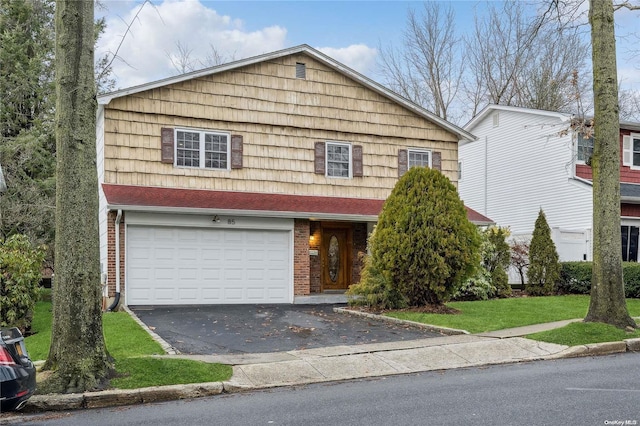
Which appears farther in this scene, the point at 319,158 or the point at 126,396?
the point at 319,158

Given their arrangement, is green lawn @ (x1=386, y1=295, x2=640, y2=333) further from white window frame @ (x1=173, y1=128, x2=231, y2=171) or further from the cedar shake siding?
white window frame @ (x1=173, y1=128, x2=231, y2=171)

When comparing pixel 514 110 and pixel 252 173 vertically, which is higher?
pixel 514 110

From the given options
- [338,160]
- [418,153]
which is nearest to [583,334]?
[338,160]

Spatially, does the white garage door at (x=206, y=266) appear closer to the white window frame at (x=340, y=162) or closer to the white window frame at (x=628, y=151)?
the white window frame at (x=340, y=162)

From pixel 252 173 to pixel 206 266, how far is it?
3193 mm

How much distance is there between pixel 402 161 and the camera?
2027 cm

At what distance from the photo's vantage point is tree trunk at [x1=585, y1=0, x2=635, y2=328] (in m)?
11.7

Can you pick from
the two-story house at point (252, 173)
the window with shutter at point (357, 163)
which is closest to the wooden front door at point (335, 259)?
the two-story house at point (252, 173)

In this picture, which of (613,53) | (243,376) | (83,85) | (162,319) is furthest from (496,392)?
(162,319)

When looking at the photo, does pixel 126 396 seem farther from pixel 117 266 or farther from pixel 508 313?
pixel 508 313

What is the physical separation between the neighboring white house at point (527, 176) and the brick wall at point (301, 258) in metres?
7.65

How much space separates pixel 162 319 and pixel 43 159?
11893 mm

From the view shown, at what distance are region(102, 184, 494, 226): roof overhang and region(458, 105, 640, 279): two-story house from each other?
586 cm

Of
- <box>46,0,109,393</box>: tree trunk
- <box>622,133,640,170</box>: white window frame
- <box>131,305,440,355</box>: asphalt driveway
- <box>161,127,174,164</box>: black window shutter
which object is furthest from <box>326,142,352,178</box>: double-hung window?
<box>46,0,109,393</box>: tree trunk
